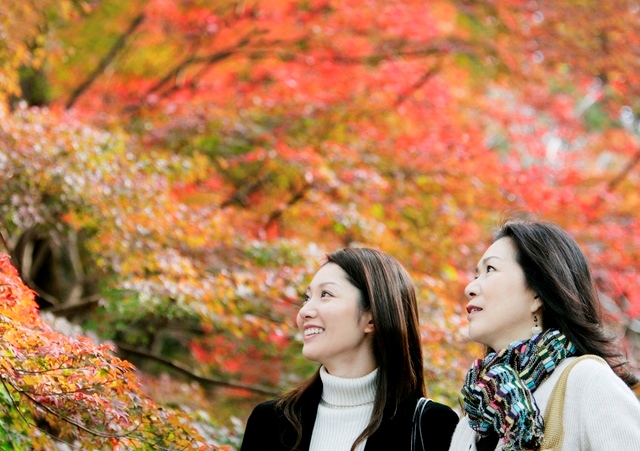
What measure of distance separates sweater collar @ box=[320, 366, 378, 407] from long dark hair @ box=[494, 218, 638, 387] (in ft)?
2.79

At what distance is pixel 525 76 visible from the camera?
425 inches

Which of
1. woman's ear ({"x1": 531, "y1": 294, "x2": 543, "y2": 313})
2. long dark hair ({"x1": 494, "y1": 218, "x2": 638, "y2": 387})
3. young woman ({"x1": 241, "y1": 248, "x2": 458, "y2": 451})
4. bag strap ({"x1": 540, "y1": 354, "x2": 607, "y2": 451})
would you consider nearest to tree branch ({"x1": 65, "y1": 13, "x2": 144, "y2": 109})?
young woman ({"x1": 241, "y1": 248, "x2": 458, "y2": 451})

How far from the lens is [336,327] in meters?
3.66

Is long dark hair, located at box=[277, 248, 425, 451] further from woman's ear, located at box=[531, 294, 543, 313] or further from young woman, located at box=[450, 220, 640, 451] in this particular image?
woman's ear, located at box=[531, 294, 543, 313]

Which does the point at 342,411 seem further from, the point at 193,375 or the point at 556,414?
the point at 193,375

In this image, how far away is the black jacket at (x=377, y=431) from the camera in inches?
139

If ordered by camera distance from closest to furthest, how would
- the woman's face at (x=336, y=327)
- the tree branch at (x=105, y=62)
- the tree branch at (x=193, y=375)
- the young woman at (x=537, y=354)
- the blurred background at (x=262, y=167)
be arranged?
1. the young woman at (x=537, y=354)
2. the woman's face at (x=336, y=327)
3. the blurred background at (x=262, y=167)
4. the tree branch at (x=193, y=375)
5. the tree branch at (x=105, y=62)

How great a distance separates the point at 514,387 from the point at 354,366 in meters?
0.96

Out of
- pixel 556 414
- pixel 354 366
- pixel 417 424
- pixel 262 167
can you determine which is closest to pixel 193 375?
pixel 262 167

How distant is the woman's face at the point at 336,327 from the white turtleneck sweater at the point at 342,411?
56 mm

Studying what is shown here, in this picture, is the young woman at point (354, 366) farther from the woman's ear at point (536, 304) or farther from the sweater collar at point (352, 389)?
the woman's ear at point (536, 304)

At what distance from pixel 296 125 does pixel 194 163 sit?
1.56m

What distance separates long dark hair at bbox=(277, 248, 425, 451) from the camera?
12.1ft

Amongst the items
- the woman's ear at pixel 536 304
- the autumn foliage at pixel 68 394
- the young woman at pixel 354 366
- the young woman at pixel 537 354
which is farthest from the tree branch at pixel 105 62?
the woman's ear at pixel 536 304
